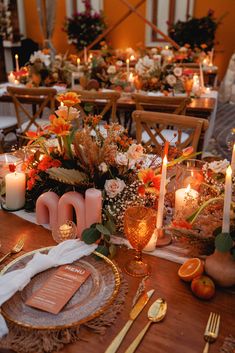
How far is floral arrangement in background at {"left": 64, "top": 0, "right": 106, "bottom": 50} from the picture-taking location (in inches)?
288

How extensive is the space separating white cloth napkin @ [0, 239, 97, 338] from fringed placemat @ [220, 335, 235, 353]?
16.4 inches

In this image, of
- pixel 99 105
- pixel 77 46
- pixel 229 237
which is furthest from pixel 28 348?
pixel 77 46

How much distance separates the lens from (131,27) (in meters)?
7.92

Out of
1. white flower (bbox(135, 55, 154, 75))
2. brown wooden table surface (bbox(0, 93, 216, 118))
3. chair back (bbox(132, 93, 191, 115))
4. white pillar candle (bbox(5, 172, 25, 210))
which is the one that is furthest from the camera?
white flower (bbox(135, 55, 154, 75))

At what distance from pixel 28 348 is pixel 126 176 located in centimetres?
64

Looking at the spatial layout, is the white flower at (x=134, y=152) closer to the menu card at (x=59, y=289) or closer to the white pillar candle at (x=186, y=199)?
the white pillar candle at (x=186, y=199)

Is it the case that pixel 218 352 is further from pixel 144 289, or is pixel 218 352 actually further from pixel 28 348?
pixel 28 348

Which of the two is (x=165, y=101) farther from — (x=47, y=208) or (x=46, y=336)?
(x=46, y=336)

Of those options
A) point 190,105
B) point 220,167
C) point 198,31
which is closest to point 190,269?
point 220,167

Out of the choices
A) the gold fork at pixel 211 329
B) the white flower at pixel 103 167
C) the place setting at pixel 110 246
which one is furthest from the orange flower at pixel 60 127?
the gold fork at pixel 211 329

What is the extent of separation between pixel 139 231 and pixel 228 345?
1.07 feet

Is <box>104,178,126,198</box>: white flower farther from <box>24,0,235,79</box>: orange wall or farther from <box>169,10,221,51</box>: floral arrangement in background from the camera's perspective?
<box>24,0,235,79</box>: orange wall

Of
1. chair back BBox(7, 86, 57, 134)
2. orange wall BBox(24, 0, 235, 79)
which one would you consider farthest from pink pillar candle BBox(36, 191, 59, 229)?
orange wall BBox(24, 0, 235, 79)

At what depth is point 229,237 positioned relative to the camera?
897 mm
